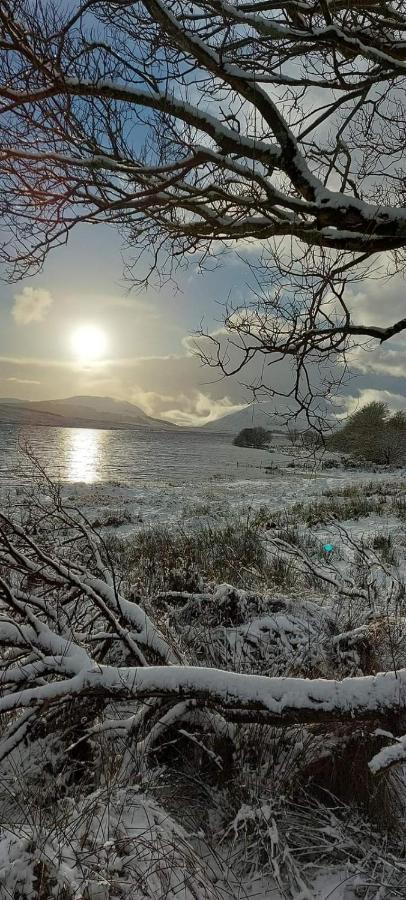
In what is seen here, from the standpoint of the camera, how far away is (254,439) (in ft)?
175

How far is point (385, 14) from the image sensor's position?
346 cm

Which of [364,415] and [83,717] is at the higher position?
[364,415]

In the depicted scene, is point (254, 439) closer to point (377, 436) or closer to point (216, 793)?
point (377, 436)

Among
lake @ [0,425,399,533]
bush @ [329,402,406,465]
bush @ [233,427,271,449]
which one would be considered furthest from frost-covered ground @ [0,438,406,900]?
bush @ [233,427,271,449]

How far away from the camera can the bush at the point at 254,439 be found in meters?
53.3

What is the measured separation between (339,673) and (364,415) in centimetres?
3670

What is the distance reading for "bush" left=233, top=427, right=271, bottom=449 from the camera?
175 feet

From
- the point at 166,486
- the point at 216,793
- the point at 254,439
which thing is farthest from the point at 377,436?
the point at 216,793

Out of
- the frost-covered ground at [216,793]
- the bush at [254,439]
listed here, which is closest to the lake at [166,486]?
the frost-covered ground at [216,793]

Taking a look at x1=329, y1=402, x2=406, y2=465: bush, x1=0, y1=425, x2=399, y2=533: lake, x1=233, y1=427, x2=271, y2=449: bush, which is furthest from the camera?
x1=233, y1=427, x2=271, y2=449: bush

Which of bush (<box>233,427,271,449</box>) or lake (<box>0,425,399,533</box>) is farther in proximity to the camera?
Answer: bush (<box>233,427,271,449</box>)

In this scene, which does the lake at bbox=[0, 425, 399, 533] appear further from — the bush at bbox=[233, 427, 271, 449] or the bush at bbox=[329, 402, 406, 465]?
the bush at bbox=[233, 427, 271, 449]

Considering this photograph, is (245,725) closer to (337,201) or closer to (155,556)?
(337,201)

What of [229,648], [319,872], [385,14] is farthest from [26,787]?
[385,14]
